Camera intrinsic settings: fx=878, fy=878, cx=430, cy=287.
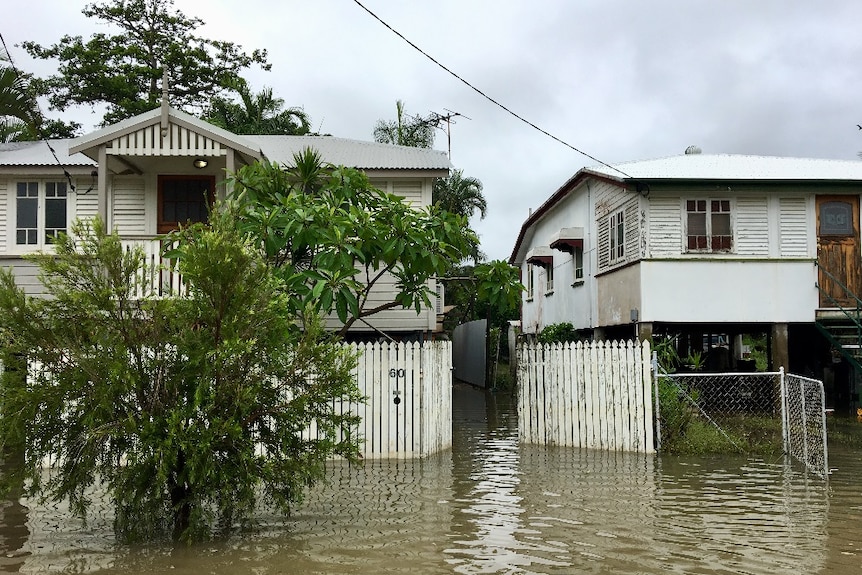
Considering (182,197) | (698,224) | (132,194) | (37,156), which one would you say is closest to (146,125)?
(182,197)

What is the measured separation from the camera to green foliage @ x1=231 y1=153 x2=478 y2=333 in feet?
40.5

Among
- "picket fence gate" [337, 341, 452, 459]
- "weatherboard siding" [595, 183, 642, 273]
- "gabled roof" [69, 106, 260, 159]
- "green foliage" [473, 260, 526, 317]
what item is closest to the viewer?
"picket fence gate" [337, 341, 452, 459]

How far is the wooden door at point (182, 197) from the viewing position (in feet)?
57.5

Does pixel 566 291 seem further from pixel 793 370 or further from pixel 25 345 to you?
pixel 25 345

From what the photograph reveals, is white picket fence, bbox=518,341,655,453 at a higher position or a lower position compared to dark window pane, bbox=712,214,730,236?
lower

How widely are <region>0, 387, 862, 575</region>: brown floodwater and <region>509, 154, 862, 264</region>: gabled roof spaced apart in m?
7.30

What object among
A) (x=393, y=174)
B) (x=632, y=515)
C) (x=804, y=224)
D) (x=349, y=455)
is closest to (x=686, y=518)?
(x=632, y=515)

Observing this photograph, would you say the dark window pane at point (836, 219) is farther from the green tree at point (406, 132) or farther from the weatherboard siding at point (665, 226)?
the green tree at point (406, 132)

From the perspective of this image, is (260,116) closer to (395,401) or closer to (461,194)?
(461,194)

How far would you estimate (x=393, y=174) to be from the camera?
17531 millimetres

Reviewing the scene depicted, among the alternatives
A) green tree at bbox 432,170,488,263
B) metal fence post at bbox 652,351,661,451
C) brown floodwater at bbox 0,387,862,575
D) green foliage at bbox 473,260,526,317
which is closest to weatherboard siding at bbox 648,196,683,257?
green foliage at bbox 473,260,526,317

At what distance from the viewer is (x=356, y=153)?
63.8 feet

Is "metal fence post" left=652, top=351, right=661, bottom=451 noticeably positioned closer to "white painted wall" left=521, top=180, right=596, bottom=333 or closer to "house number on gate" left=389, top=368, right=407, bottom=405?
"house number on gate" left=389, top=368, right=407, bottom=405

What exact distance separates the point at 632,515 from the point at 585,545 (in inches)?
60.7
